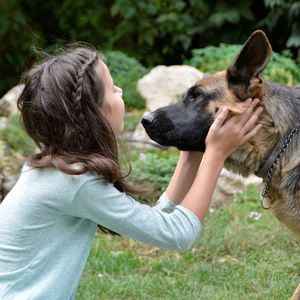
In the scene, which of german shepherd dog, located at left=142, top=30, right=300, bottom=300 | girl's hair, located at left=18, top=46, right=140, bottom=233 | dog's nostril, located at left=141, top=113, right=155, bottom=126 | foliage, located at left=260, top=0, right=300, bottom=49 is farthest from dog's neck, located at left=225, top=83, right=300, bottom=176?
foliage, located at left=260, top=0, right=300, bottom=49

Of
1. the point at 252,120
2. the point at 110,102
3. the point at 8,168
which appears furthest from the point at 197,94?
the point at 8,168

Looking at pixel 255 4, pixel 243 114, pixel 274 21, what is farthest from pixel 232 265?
pixel 255 4

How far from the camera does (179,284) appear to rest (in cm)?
460

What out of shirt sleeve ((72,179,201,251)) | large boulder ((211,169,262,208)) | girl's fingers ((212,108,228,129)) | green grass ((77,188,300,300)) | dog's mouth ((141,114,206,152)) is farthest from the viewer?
large boulder ((211,169,262,208))

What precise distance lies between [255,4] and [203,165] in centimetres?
764

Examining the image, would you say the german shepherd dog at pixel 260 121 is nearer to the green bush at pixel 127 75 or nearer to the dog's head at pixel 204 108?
the dog's head at pixel 204 108

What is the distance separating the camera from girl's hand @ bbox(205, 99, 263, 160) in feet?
10.6

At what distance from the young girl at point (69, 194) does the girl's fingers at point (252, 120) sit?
1.08 ft

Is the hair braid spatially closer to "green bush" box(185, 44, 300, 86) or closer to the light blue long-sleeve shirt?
the light blue long-sleeve shirt

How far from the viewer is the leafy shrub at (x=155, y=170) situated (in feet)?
20.7

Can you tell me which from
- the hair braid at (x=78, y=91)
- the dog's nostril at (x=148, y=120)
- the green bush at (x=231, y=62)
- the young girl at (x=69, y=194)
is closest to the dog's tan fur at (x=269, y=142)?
the dog's nostril at (x=148, y=120)

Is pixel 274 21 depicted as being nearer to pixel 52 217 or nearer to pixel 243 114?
pixel 243 114

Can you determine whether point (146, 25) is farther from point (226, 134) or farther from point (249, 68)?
point (226, 134)

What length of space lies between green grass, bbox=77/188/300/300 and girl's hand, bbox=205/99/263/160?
1.31 meters
